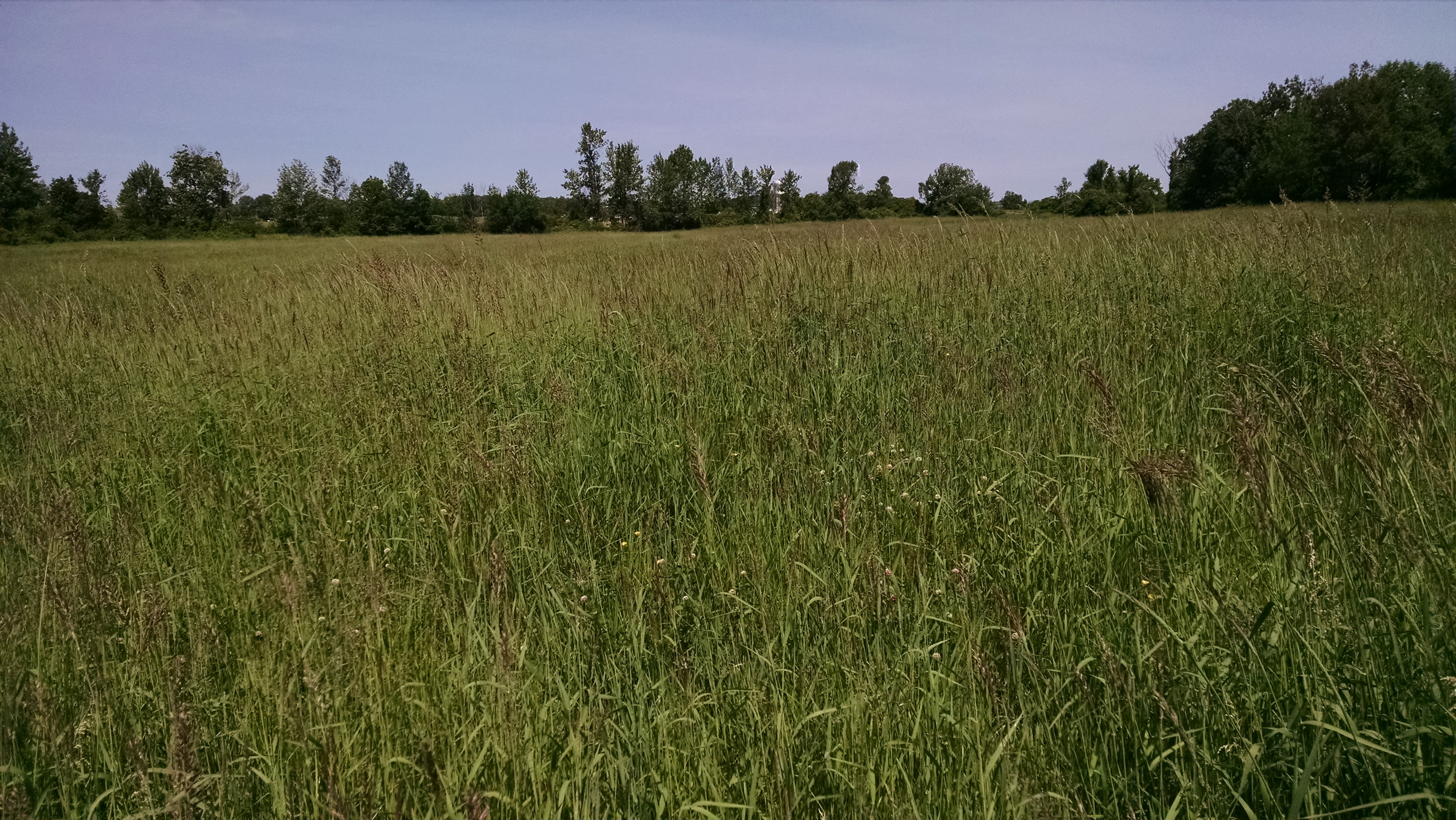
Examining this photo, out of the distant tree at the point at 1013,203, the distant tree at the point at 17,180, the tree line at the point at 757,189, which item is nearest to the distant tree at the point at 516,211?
the tree line at the point at 757,189

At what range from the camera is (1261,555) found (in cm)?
223

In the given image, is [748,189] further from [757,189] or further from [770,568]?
[770,568]

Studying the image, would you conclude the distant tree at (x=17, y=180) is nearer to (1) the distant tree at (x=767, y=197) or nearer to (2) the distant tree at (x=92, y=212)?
(2) the distant tree at (x=92, y=212)

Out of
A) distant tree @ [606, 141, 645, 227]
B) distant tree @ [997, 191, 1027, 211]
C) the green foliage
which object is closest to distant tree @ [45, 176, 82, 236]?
distant tree @ [606, 141, 645, 227]

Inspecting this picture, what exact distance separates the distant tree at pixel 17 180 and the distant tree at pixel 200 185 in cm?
1100

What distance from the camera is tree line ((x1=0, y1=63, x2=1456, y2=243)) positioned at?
38.7m

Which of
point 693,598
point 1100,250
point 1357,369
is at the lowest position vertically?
point 693,598

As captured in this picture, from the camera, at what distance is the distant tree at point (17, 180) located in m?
65.7

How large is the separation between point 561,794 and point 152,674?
1284 mm

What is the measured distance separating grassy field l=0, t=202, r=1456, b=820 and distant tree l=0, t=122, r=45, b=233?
82523mm

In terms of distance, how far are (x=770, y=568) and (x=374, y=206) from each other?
2919 inches

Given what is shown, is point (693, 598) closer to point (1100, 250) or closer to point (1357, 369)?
point (1357, 369)

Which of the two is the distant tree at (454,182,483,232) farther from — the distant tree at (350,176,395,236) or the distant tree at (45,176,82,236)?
the distant tree at (45,176,82,236)

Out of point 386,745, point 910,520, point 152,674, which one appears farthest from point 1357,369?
point 152,674
